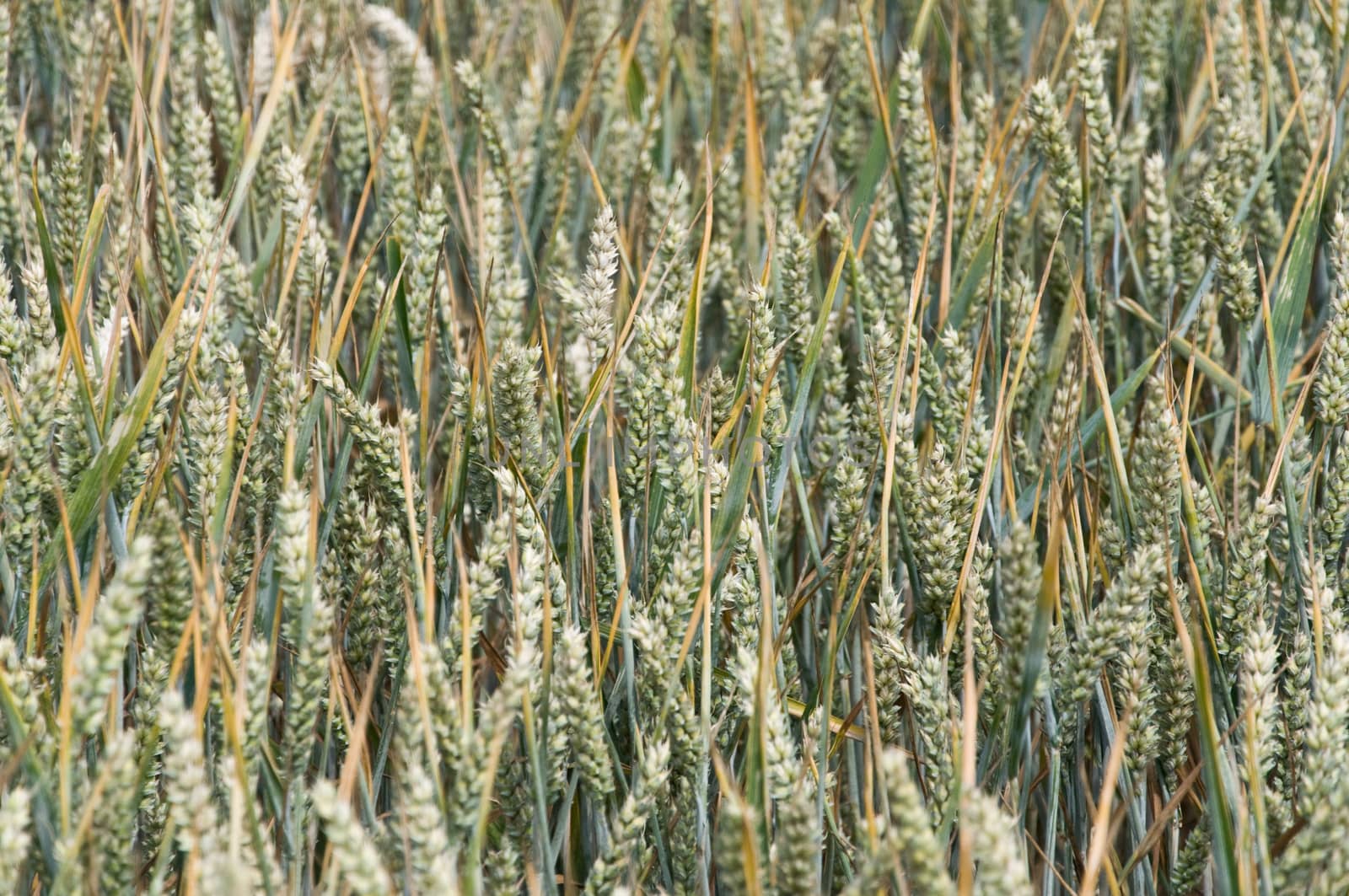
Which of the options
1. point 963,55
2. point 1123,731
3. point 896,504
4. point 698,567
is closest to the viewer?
point 1123,731

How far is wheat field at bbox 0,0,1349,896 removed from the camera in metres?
0.98

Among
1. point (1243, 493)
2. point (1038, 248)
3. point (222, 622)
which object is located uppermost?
point (1038, 248)

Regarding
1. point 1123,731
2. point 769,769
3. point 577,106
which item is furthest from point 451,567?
point 577,106

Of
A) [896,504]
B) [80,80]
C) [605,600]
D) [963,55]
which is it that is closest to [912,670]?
[896,504]

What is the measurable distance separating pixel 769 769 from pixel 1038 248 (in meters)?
1.03

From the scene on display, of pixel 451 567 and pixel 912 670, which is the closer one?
pixel 912 670

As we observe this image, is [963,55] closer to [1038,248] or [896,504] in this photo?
[1038,248]

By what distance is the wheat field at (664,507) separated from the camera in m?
0.98

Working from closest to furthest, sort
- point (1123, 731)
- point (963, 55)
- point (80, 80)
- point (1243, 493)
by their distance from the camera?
point (1123, 731) → point (1243, 493) → point (80, 80) → point (963, 55)

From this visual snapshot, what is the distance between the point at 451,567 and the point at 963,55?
1484 millimetres

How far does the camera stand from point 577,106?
5.90 feet

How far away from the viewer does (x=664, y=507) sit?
1.23 m

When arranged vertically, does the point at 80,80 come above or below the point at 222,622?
above

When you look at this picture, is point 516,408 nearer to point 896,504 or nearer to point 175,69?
point 896,504
